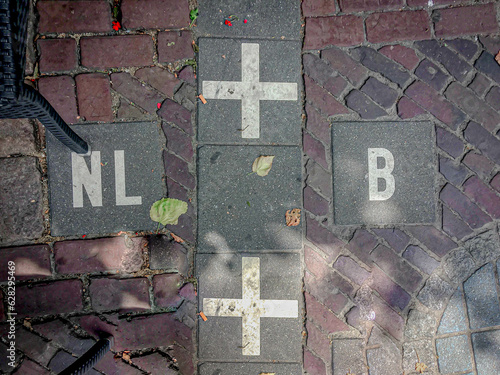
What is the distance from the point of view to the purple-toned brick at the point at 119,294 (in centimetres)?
239

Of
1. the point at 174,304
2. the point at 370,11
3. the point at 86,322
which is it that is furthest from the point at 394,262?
the point at 86,322

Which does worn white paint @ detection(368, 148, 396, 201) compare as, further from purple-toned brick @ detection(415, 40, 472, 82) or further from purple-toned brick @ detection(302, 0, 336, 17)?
purple-toned brick @ detection(302, 0, 336, 17)

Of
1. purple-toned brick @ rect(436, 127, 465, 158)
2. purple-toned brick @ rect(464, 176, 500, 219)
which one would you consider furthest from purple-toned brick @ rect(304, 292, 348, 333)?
purple-toned brick @ rect(436, 127, 465, 158)

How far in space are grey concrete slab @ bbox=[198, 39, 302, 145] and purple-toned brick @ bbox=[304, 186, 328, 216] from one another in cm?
40

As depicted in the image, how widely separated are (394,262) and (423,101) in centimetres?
123

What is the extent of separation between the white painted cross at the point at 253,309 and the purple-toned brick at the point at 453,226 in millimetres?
1274

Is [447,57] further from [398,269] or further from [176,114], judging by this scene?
[176,114]

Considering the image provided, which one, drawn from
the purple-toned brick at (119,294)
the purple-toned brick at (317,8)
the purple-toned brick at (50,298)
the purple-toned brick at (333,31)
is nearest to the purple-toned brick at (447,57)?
the purple-toned brick at (333,31)

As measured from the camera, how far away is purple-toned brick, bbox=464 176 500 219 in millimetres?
2523

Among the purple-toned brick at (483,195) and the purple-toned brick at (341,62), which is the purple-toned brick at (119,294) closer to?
the purple-toned brick at (341,62)

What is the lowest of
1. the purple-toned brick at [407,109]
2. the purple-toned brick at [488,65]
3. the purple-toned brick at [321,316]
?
the purple-toned brick at [321,316]

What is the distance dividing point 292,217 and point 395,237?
0.80 m

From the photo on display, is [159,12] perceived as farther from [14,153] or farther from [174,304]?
[174,304]

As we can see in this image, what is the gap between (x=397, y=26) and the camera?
8.16ft
